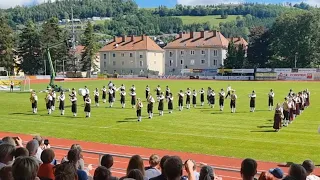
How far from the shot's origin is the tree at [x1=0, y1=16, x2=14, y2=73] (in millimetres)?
85375

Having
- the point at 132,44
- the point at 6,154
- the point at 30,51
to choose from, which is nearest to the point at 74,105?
the point at 6,154

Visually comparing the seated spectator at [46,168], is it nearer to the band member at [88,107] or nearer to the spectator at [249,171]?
the spectator at [249,171]

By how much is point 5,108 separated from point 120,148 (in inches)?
734

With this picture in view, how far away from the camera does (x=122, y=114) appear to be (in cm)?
2877

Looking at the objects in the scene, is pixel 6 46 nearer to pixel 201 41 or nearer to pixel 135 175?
pixel 201 41

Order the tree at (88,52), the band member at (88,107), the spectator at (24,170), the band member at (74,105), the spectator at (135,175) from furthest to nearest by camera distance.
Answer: the tree at (88,52), the band member at (74,105), the band member at (88,107), the spectator at (135,175), the spectator at (24,170)

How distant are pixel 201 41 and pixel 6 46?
43.1 metres

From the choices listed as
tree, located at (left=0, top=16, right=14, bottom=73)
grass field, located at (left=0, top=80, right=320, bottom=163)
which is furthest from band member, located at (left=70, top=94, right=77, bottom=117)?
tree, located at (left=0, top=16, right=14, bottom=73)

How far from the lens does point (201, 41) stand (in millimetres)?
100750

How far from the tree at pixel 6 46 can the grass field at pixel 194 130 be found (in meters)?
56.3

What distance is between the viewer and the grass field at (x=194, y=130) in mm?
17422

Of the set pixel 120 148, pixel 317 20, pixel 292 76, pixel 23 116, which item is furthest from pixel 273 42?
pixel 120 148

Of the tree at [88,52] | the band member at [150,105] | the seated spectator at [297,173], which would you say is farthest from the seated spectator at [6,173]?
the tree at [88,52]

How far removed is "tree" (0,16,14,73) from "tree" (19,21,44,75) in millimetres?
2706
